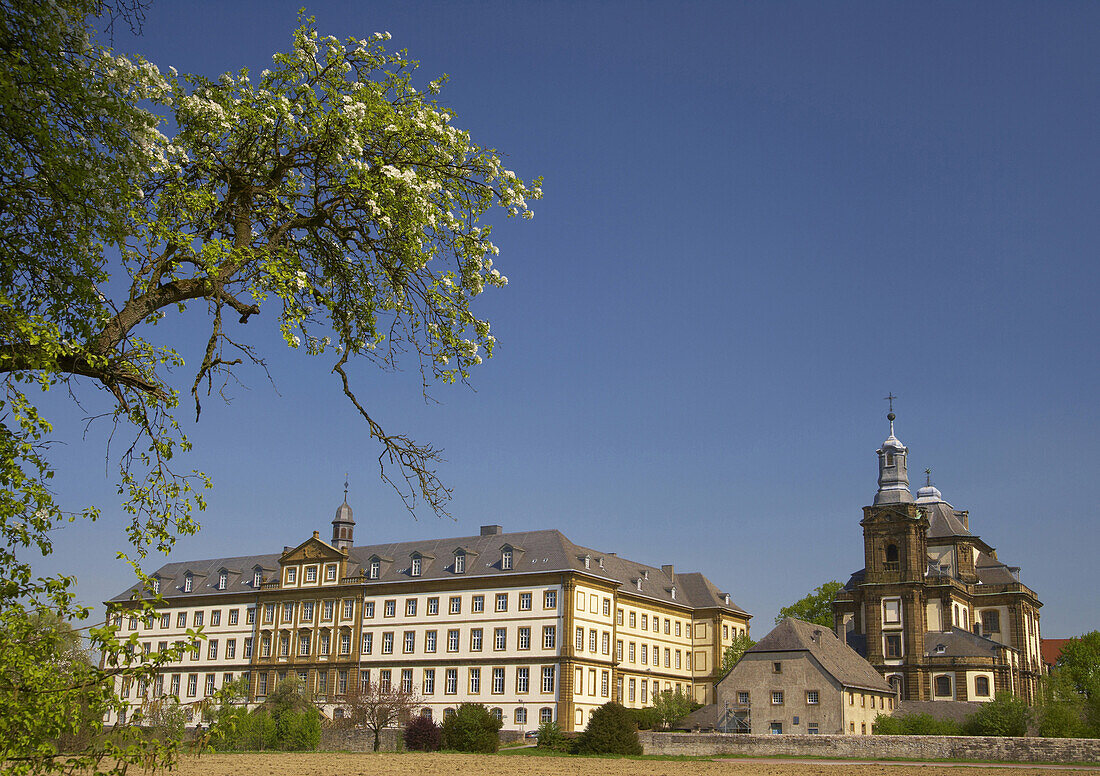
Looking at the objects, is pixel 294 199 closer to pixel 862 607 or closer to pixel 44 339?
pixel 44 339

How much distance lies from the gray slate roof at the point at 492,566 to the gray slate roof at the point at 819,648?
510 inches

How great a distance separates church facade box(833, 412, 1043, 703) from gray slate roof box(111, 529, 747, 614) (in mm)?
10535

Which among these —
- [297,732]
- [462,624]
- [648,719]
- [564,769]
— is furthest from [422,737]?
[564,769]

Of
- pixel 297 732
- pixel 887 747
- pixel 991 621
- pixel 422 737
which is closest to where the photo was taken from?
pixel 887 747

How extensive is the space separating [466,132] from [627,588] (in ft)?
203

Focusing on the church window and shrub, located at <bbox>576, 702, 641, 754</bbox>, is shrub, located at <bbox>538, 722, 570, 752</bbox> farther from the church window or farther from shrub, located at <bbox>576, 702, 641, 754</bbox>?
the church window

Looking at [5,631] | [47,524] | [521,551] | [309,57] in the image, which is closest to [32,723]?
[5,631]

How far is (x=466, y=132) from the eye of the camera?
12.2m

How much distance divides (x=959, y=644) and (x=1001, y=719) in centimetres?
2264

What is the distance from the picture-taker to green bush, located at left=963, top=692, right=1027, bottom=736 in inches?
2000

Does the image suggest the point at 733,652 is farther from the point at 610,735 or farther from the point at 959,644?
the point at 610,735

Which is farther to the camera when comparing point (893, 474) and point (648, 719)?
point (893, 474)

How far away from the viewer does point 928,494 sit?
9250 centimetres

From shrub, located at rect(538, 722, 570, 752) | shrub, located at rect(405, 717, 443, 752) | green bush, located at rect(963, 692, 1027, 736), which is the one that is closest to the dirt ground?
shrub, located at rect(538, 722, 570, 752)
